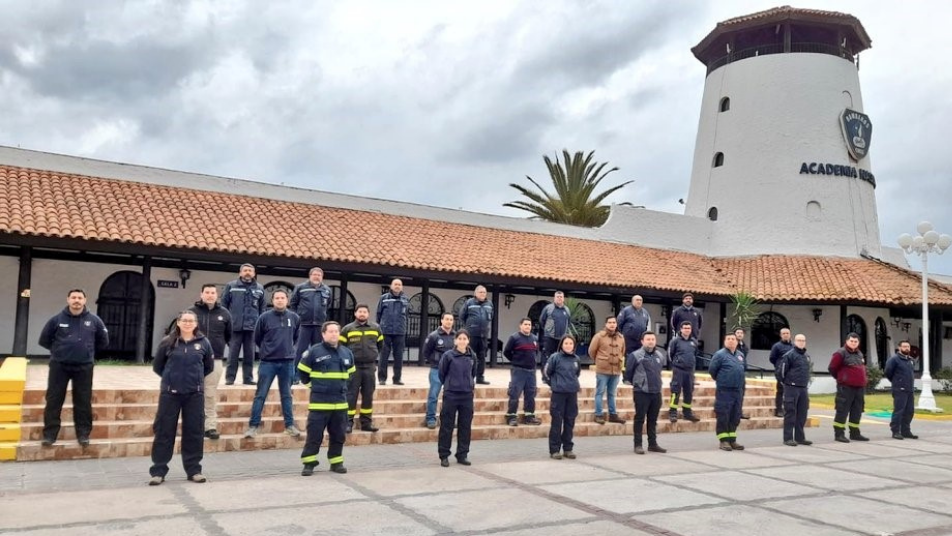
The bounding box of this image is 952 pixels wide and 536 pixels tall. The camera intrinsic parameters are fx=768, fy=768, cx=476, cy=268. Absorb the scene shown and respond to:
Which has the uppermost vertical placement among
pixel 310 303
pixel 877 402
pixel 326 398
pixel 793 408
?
pixel 310 303

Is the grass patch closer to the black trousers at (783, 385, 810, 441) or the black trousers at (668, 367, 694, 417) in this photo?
the black trousers at (783, 385, 810, 441)

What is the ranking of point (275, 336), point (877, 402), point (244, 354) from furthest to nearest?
point (877, 402) → point (244, 354) → point (275, 336)

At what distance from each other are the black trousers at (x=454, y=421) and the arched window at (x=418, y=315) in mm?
10798

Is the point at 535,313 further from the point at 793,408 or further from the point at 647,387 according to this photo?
the point at 647,387

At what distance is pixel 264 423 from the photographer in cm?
980

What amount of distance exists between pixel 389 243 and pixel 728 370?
1035 cm

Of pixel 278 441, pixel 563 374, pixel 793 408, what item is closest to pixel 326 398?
pixel 278 441

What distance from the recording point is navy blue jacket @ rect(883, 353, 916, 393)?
13.1 meters

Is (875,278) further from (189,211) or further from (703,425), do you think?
(189,211)

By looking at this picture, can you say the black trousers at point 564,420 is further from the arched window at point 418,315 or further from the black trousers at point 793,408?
the arched window at point 418,315

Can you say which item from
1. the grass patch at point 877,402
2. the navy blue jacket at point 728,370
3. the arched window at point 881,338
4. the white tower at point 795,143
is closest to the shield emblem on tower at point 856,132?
the white tower at point 795,143

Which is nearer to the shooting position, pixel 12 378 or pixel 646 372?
pixel 12 378

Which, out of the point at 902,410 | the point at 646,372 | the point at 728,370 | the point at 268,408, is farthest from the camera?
the point at 902,410

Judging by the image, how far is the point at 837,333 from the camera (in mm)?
25234
